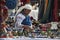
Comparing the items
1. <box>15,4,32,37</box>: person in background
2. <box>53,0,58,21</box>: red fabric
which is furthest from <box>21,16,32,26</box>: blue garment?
<box>53,0,58,21</box>: red fabric

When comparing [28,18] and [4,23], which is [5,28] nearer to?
[4,23]

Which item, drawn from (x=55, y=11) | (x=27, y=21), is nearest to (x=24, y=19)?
(x=27, y=21)

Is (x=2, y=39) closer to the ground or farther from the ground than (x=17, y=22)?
closer to the ground

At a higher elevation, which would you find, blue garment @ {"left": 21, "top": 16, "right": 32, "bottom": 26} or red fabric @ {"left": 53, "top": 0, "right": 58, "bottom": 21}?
red fabric @ {"left": 53, "top": 0, "right": 58, "bottom": 21}

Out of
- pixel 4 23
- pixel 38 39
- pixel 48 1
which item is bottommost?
pixel 38 39

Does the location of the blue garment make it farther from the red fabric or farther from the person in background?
the red fabric

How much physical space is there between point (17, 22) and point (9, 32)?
0.39 ft

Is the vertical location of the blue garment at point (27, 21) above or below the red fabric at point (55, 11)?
below

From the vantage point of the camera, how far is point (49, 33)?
2428mm

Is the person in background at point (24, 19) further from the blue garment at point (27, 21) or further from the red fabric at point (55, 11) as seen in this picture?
the red fabric at point (55, 11)

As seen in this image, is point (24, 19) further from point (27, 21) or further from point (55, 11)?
point (55, 11)

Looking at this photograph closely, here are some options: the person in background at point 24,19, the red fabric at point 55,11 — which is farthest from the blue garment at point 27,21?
the red fabric at point 55,11

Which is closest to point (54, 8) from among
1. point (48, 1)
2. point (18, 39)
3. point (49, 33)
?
point (48, 1)

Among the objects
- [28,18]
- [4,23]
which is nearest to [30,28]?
[28,18]
